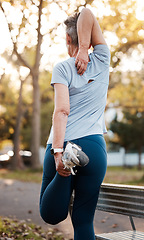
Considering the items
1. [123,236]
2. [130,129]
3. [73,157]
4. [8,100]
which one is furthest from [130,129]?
[73,157]

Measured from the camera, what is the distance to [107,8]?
37.5ft

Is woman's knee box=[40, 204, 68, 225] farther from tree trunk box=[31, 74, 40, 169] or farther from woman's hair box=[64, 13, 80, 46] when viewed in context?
tree trunk box=[31, 74, 40, 169]

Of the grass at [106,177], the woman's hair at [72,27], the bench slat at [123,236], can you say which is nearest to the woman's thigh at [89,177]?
the woman's hair at [72,27]

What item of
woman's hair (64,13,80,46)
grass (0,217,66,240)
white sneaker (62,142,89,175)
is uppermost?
woman's hair (64,13,80,46)

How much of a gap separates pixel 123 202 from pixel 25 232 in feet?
7.30

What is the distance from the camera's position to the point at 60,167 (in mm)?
2318

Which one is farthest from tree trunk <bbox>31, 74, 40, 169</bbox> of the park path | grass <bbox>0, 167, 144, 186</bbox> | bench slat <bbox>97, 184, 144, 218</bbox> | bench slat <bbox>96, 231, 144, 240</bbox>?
bench slat <bbox>96, 231, 144, 240</bbox>

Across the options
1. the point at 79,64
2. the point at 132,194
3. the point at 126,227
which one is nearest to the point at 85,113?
the point at 79,64

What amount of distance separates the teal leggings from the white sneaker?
130mm

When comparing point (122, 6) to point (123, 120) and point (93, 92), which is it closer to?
point (93, 92)

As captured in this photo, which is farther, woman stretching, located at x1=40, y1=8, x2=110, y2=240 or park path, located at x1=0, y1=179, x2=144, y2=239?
park path, located at x1=0, y1=179, x2=144, y2=239

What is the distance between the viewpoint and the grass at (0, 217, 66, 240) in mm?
5031

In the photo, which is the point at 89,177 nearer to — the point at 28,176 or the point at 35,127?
the point at 28,176

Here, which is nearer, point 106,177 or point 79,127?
point 79,127
